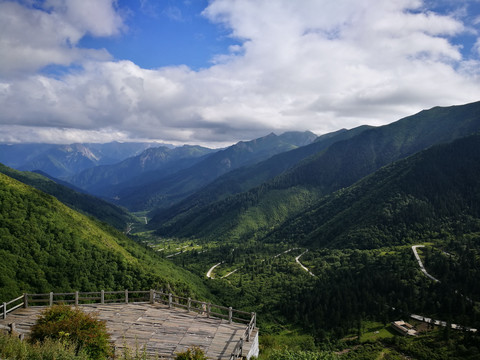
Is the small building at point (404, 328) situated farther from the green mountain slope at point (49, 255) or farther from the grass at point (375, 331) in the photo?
the green mountain slope at point (49, 255)

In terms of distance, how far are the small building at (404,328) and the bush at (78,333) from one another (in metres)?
91.0

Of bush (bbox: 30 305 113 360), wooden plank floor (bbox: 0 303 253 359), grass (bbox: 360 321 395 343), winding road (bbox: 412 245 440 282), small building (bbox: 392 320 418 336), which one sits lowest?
grass (bbox: 360 321 395 343)

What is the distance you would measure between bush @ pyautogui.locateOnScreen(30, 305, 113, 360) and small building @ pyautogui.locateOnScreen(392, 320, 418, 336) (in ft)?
299

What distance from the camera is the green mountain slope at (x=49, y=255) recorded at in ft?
194

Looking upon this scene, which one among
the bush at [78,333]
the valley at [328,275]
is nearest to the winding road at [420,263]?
the valley at [328,275]

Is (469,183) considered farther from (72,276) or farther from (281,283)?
(72,276)

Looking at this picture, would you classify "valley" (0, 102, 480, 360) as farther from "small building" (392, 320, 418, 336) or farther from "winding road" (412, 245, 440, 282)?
"small building" (392, 320, 418, 336)

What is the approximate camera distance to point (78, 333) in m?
21.5

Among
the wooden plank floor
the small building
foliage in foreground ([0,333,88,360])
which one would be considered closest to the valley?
the small building

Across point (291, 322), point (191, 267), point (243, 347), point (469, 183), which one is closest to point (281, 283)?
point (291, 322)

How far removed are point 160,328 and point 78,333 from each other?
8.43 metres

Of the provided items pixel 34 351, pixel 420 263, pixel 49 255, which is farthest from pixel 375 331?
pixel 34 351

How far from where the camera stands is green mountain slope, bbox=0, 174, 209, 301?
59281mm

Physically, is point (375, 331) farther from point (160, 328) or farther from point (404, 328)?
point (160, 328)
